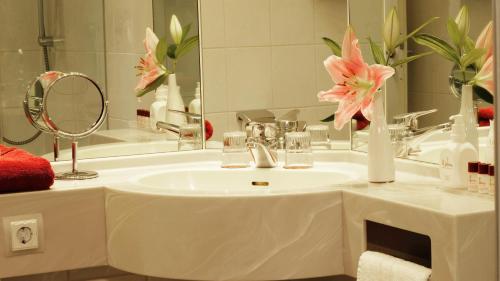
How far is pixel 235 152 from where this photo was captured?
2418mm

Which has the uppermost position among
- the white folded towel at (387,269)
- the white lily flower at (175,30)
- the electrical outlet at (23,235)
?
the white lily flower at (175,30)

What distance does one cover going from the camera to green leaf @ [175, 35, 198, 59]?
2510 mm

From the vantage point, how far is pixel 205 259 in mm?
1992

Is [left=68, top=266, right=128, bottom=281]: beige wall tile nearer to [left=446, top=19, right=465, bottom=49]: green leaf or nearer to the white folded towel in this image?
the white folded towel

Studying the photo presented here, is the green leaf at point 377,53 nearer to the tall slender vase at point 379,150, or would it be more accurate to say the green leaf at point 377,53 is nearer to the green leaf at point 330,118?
the tall slender vase at point 379,150

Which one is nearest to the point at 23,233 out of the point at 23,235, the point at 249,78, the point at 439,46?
the point at 23,235

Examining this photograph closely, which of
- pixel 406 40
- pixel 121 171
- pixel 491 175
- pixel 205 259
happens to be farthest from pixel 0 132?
pixel 491 175

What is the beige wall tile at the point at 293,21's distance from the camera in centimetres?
252

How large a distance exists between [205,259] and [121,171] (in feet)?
1.70

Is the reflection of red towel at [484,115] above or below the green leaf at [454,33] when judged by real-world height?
below

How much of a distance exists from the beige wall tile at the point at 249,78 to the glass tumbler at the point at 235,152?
5.6 inches

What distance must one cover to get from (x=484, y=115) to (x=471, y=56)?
14 centimetres

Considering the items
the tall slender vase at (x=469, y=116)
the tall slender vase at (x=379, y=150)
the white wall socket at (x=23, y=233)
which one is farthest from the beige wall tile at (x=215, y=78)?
the tall slender vase at (x=469, y=116)

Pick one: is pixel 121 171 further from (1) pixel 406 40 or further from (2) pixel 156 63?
(1) pixel 406 40
